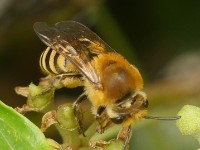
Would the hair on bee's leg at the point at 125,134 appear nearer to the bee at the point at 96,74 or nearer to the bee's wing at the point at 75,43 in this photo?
the bee at the point at 96,74

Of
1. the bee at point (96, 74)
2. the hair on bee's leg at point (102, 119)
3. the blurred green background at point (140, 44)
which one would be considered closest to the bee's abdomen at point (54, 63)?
the bee at point (96, 74)

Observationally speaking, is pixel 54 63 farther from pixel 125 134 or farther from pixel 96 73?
pixel 125 134

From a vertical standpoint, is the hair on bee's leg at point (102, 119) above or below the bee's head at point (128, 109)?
below

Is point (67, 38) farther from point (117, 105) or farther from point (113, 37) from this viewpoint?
point (113, 37)

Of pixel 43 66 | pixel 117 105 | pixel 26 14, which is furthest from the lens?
pixel 26 14

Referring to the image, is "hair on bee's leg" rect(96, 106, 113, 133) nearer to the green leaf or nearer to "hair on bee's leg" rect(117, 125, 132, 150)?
"hair on bee's leg" rect(117, 125, 132, 150)

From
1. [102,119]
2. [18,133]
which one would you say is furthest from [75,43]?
[18,133]

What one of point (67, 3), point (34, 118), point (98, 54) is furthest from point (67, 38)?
point (67, 3)

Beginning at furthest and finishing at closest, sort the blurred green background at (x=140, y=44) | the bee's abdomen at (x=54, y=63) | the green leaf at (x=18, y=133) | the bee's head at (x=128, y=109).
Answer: the blurred green background at (x=140, y=44)
the bee's abdomen at (x=54, y=63)
the bee's head at (x=128, y=109)
the green leaf at (x=18, y=133)
